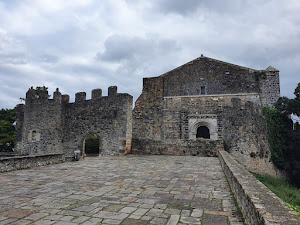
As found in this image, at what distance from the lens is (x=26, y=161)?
7.91m

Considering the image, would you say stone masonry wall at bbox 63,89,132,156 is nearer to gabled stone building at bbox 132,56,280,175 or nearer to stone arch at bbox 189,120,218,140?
gabled stone building at bbox 132,56,280,175

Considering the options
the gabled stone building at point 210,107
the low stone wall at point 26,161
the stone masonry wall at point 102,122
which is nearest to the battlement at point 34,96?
→ the stone masonry wall at point 102,122

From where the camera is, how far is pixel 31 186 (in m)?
5.04

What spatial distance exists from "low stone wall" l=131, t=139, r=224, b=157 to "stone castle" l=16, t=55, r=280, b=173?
0.10m

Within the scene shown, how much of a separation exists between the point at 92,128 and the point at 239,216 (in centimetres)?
1337

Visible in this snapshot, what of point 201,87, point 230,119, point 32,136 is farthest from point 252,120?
point 32,136

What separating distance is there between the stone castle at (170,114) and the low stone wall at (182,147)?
0.32 ft

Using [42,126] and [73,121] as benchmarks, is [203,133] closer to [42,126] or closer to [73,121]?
[73,121]

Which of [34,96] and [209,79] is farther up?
[209,79]

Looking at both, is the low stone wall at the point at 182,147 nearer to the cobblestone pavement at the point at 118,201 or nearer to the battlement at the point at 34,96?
the cobblestone pavement at the point at 118,201

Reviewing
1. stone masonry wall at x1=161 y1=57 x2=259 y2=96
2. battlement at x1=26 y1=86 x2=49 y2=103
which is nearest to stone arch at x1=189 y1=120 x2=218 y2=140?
stone masonry wall at x1=161 y1=57 x2=259 y2=96

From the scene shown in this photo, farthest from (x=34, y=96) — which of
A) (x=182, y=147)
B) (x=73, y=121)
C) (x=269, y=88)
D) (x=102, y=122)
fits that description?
(x=269, y=88)

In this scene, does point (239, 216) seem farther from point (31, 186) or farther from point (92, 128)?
point (92, 128)

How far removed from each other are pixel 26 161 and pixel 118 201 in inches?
224
